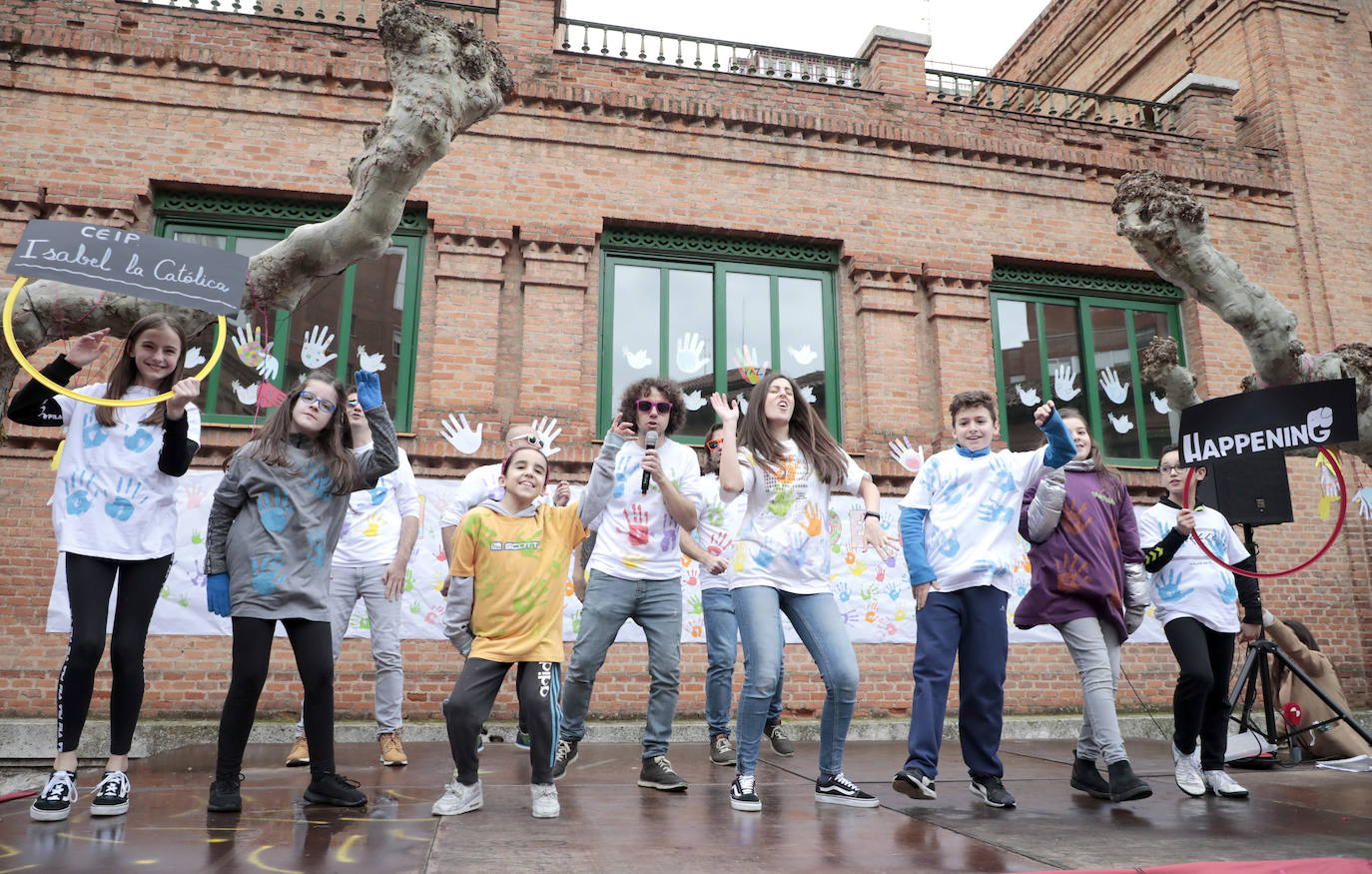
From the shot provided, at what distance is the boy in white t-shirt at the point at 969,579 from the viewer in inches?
169

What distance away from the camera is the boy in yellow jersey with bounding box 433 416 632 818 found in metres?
3.83

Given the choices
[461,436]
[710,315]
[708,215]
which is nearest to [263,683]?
[461,436]

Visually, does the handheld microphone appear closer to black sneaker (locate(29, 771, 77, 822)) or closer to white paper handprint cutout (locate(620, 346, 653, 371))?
black sneaker (locate(29, 771, 77, 822))

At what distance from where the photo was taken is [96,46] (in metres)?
8.29

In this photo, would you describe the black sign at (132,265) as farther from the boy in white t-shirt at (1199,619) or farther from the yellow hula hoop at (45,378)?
the boy in white t-shirt at (1199,619)

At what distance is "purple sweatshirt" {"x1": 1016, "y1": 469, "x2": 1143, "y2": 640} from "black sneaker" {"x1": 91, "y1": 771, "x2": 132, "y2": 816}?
4122 mm

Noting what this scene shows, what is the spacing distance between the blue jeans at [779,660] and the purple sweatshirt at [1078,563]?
1.03 metres

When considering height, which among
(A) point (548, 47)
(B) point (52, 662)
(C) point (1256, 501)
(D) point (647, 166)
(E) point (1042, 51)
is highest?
(E) point (1042, 51)

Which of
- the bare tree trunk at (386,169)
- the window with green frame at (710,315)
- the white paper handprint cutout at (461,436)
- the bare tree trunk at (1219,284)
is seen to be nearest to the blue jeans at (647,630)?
the bare tree trunk at (386,169)

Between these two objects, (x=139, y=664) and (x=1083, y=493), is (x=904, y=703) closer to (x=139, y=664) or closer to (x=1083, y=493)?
(x=1083, y=493)

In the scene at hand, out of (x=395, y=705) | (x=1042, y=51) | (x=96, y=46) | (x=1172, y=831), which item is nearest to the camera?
(x=1172, y=831)

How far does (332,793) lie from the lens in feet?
13.0

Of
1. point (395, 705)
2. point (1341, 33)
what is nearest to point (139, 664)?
point (395, 705)

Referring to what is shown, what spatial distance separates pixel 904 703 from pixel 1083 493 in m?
4.17
